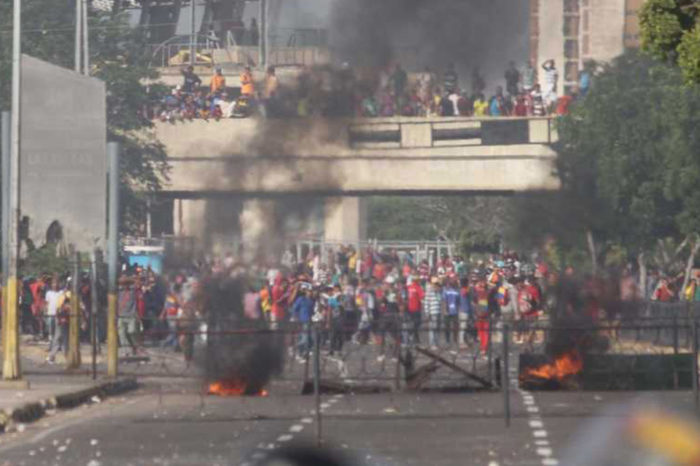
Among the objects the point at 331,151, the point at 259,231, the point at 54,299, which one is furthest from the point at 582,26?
the point at 54,299

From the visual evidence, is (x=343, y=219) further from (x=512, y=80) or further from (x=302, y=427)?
(x=302, y=427)

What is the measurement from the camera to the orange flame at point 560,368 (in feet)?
77.4

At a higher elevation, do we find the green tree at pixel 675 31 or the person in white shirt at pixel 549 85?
the person in white shirt at pixel 549 85

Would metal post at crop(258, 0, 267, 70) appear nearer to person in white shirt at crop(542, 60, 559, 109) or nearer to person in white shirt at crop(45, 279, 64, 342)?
person in white shirt at crop(542, 60, 559, 109)

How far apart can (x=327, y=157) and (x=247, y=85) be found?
2.01m

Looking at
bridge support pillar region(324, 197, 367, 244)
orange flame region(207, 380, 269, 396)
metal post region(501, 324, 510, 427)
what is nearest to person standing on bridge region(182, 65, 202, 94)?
bridge support pillar region(324, 197, 367, 244)

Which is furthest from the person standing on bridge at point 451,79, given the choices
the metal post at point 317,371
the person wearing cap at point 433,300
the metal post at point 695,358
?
the metal post at point 695,358

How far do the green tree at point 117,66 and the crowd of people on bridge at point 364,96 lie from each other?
17.3 feet

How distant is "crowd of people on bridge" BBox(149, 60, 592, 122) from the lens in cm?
3334

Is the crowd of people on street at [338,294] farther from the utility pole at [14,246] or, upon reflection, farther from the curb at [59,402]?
the utility pole at [14,246]

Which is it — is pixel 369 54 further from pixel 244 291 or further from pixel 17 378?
pixel 17 378

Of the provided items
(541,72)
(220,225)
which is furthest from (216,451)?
(541,72)

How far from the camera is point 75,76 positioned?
27281mm

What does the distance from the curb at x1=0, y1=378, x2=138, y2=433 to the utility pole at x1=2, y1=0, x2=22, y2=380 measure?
1300 millimetres
